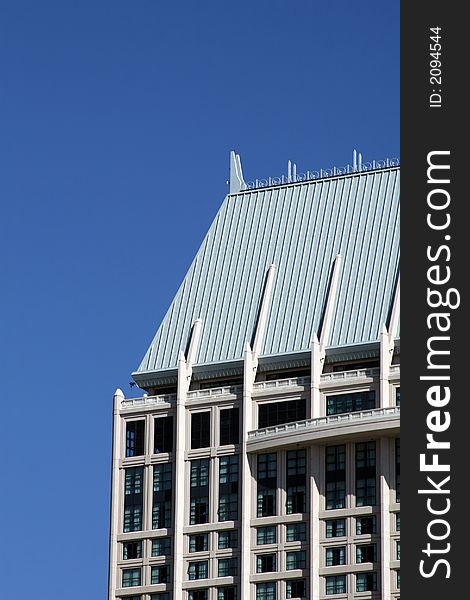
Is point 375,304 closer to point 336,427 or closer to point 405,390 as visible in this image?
point 336,427

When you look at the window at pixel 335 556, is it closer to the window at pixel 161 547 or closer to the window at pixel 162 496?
the window at pixel 161 547

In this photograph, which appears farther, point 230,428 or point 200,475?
point 230,428

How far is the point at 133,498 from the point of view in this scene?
16575cm

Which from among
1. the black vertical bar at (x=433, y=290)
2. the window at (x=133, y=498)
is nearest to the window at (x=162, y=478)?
the window at (x=133, y=498)

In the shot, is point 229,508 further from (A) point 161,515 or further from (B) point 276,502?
(A) point 161,515

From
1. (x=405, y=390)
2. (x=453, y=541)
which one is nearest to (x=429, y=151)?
(x=405, y=390)

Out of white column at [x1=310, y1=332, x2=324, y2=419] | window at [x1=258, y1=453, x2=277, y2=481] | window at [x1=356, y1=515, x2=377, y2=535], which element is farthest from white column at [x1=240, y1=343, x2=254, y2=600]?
window at [x1=356, y1=515, x2=377, y2=535]

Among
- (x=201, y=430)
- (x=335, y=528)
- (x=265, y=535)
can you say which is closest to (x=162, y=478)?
(x=201, y=430)

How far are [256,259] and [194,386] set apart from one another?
14.7 meters

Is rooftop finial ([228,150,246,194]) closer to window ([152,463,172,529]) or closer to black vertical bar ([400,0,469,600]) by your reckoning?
window ([152,463,172,529])

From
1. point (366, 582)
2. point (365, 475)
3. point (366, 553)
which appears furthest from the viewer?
point (365, 475)

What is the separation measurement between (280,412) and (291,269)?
16216 mm

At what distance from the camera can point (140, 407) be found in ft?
553

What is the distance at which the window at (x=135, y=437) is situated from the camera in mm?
167625
